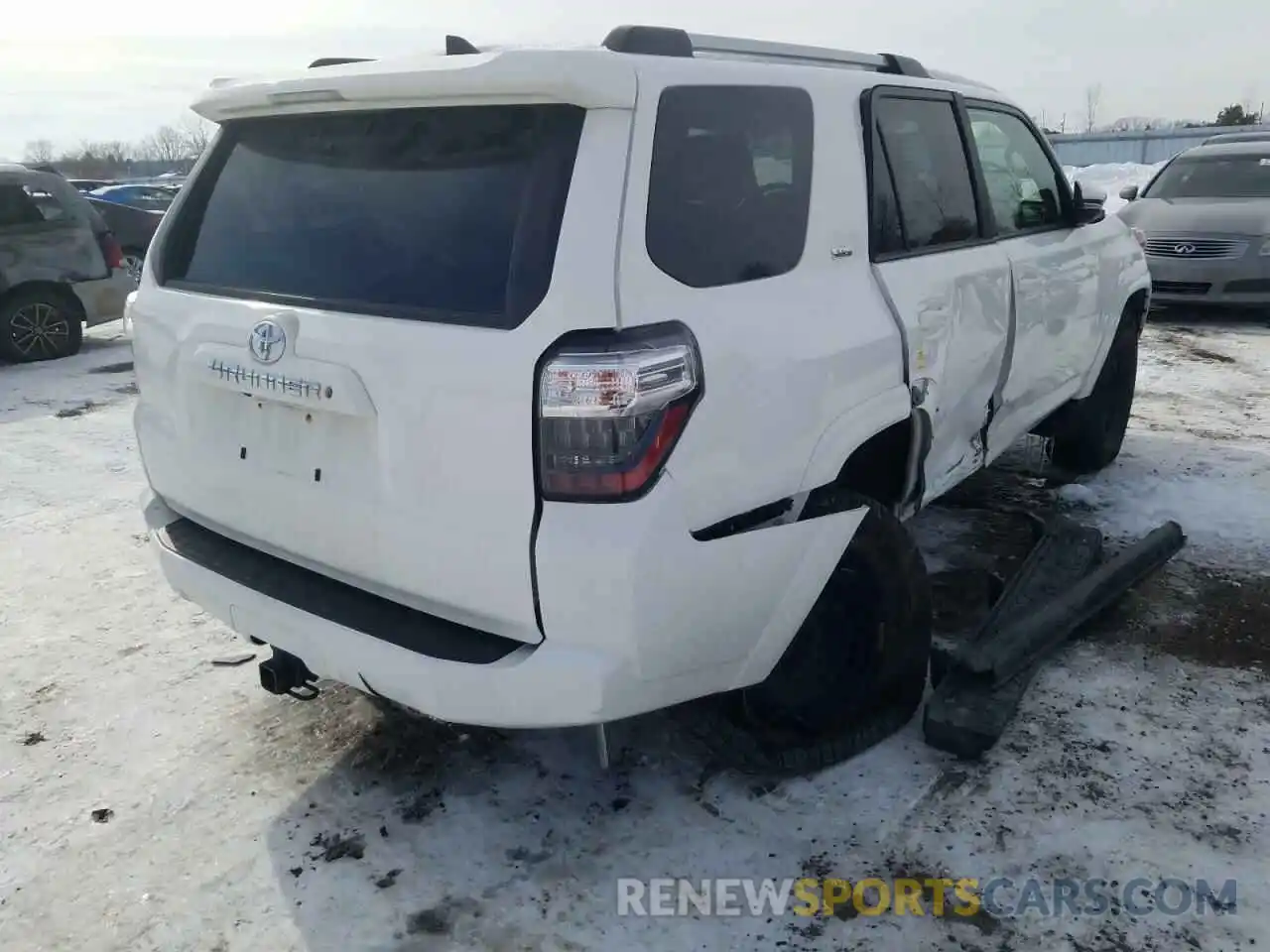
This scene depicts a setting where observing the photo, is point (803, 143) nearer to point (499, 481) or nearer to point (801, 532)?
point (801, 532)

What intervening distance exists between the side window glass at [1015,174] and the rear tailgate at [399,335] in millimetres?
2131

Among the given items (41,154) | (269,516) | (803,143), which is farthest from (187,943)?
(41,154)

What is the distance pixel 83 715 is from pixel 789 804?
2221mm

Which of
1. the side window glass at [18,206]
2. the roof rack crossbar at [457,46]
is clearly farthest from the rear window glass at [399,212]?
the side window glass at [18,206]

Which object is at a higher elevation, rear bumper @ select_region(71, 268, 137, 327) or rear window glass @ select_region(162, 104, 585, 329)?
rear window glass @ select_region(162, 104, 585, 329)

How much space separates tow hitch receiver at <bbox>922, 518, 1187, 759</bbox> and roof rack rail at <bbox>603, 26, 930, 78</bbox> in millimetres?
1820

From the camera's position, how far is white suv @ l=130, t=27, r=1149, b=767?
6.91 feet

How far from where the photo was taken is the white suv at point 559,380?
6.91 feet

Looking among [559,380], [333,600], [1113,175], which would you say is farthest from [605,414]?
[1113,175]

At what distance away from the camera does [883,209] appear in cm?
A: 295

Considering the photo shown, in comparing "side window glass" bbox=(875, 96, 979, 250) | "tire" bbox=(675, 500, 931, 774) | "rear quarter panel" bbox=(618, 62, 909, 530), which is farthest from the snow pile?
"tire" bbox=(675, 500, 931, 774)

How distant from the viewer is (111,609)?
402cm

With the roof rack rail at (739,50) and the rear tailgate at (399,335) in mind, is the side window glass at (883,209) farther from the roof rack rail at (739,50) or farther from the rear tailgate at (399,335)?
the rear tailgate at (399,335)

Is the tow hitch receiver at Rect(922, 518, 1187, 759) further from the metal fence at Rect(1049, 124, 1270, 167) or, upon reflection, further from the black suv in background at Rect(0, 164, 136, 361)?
the metal fence at Rect(1049, 124, 1270, 167)
